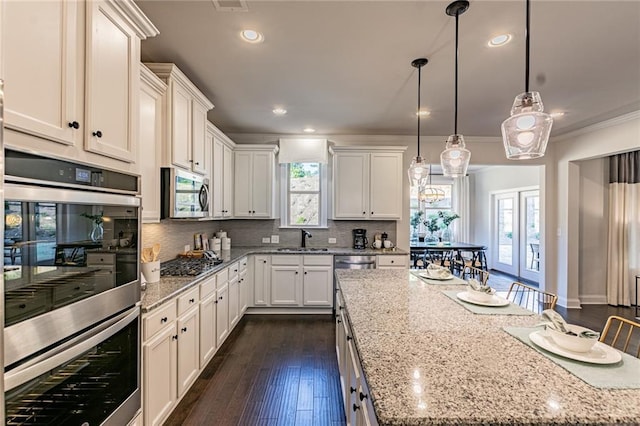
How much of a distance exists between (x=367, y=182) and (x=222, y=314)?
2.81 meters

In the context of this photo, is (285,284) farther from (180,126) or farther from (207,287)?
(180,126)

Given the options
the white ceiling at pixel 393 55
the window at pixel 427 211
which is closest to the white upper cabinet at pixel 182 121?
the white ceiling at pixel 393 55

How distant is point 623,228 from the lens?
492 centimetres

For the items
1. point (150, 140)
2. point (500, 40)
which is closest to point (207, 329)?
point (150, 140)

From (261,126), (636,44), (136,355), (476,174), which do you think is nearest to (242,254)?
(261,126)

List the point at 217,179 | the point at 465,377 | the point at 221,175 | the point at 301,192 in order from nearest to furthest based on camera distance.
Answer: the point at 465,377, the point at 217,179, the point at 221,175, the point at 301,192

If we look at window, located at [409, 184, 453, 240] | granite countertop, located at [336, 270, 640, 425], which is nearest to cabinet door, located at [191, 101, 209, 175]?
granite countertop, located at [336, 270, 640, 425]

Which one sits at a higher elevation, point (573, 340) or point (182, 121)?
point (182, 121)

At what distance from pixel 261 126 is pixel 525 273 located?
671 cm

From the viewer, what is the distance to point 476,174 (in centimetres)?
891

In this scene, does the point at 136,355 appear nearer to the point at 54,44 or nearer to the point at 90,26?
the point at 54,44

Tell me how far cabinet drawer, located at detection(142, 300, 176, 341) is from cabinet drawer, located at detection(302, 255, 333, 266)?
2442mm

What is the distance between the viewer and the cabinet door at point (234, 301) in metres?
3.61

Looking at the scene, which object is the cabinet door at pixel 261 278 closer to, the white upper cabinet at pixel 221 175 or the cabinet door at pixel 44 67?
the white upper cabinet at pixel 221 175
